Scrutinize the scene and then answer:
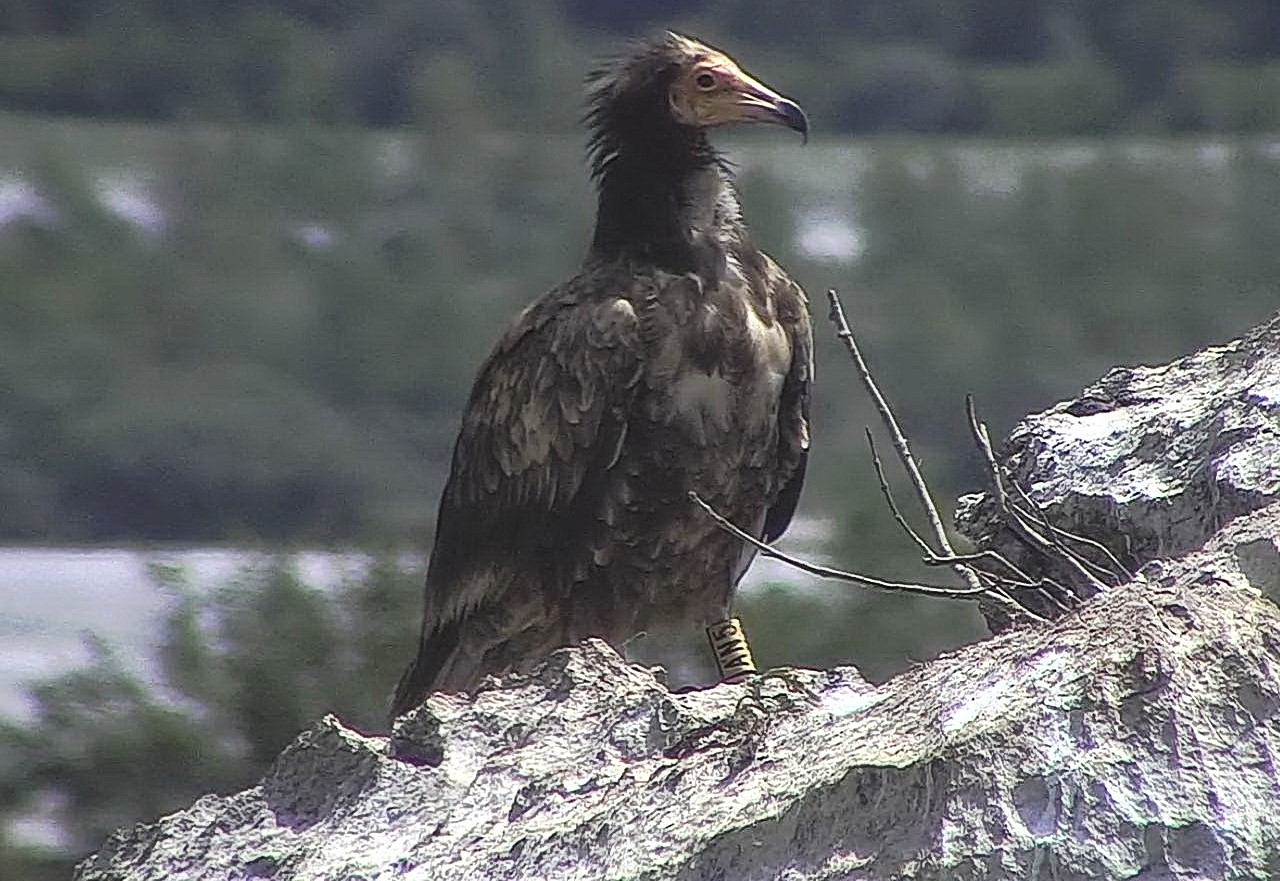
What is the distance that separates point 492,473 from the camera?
570 cm

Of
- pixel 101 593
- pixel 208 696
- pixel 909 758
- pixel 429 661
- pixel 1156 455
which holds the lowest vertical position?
pixel 909 758

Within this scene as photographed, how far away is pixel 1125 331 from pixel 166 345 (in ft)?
18.6

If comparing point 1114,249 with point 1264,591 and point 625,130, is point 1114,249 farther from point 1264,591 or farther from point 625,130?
point 1264,591

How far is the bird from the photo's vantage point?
5320 millimetres

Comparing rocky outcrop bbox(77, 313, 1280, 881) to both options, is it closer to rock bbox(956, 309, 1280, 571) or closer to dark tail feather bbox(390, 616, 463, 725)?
rock bbox(956, 309, 1280, 571)

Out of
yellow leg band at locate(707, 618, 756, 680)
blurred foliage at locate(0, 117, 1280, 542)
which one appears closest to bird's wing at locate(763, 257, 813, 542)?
yellow leg band at locate(707, 618, 756, 680)

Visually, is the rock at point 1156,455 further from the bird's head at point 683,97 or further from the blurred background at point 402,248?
the blurred background at point 402,248

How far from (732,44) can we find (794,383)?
29.8ft

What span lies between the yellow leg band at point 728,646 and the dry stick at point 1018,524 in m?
2.33

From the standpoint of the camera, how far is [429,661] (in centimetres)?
575

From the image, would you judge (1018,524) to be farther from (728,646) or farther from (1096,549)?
(728,646)

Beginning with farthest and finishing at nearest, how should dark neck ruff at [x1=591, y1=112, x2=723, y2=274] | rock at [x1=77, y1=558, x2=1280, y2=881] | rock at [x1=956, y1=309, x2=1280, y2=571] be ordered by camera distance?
dark neck ruff at [x1=591, y1=112, x2=723, y2=274]
rock at [x1=956, y1=309, x2=1280, y2=571]
rock at [x1=77, y1=558, x2=1280, y2=881]

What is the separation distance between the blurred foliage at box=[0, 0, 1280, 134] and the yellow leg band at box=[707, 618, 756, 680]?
29.1 feet

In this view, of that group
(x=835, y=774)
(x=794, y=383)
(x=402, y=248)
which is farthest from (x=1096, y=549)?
(x=402, y=248)
